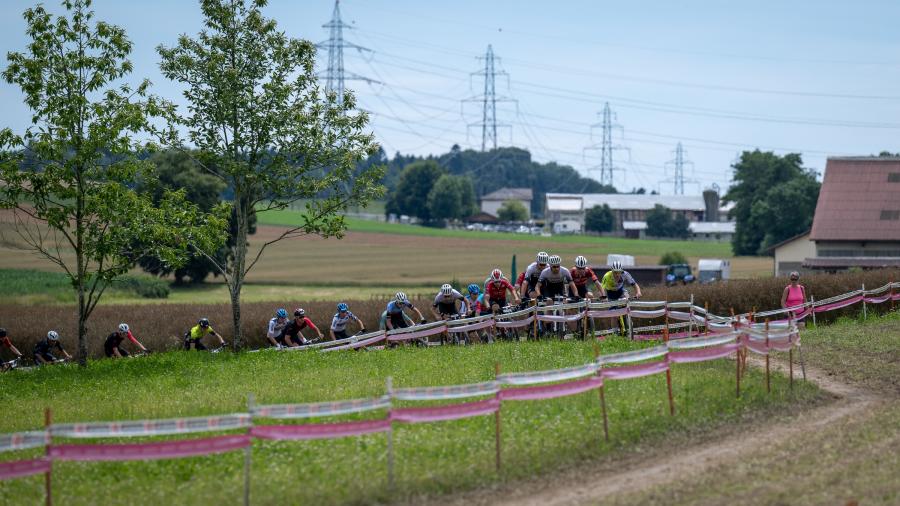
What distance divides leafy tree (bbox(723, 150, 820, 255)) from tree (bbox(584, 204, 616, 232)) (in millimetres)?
44542

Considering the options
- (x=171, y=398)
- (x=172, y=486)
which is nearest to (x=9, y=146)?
(x=171, y=398)

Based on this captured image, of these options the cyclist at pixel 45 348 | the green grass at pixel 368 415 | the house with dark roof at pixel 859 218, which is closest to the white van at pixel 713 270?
the house with dark roof at pixel 859 218

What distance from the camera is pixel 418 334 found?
86.7ft

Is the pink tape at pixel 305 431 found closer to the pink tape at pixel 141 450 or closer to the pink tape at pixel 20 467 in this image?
the pink tape at pixel 141 450

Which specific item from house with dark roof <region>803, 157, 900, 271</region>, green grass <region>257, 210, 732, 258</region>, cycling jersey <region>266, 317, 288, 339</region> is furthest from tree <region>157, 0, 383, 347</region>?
green grass <region>257, 210, 732, 258</region>

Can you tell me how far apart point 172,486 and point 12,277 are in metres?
51.6

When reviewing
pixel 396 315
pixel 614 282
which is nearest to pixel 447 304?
pixel 396 315

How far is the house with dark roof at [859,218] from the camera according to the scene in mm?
57219

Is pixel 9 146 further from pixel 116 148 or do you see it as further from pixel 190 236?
pixel 190 236

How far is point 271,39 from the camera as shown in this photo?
1093 inches

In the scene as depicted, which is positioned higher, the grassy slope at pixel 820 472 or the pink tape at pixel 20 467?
the pink tape at pixel 20 467

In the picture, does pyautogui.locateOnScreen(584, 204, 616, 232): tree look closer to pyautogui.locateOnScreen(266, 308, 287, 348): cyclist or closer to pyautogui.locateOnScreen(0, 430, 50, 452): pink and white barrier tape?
pyautogui.locateOnScreen(266, 308, 287, 348): cyclist

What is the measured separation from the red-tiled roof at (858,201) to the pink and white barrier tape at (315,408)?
50343 mm

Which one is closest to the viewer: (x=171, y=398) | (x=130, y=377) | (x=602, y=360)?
(x=602, y=360)
